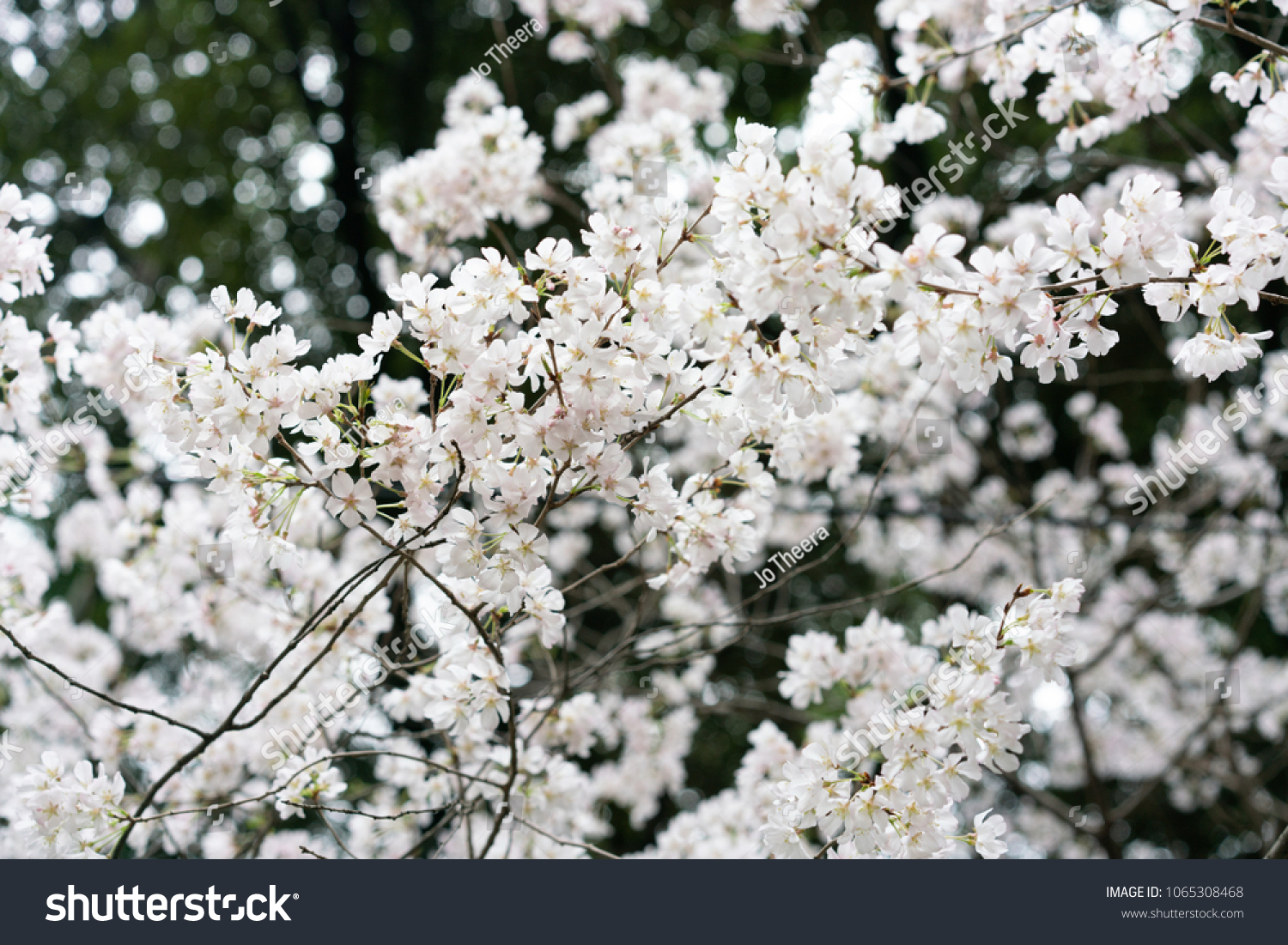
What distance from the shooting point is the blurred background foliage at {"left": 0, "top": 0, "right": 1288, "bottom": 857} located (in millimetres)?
6586

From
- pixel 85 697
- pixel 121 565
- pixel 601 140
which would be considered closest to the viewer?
pixel 121 565

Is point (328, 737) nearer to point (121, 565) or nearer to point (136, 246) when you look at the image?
point (121, 565)

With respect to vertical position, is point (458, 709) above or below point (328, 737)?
below

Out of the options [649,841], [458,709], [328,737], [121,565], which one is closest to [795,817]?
[458,709]

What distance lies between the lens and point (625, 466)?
5.77ft

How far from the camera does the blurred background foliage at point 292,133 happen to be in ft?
21.6

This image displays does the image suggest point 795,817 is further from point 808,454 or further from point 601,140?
point 601,140

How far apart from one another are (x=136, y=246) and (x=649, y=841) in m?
6.13

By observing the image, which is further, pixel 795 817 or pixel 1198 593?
pixel 1198 593

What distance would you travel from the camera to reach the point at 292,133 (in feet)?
23.7

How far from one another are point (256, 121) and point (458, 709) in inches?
250
